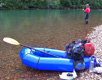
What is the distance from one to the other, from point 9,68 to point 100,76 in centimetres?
295

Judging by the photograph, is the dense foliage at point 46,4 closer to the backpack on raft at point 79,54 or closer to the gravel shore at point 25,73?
the gravel shore at point 25,73

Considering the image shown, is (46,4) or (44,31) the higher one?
(46,4)

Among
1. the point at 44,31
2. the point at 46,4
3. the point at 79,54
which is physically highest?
the point at 46,4

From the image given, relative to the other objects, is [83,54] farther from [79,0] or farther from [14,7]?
[79,0]

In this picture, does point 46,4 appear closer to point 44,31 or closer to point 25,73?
point 44,31

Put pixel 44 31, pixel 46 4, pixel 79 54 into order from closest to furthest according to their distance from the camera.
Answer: pixel 79 54 → pixel 44 31 → pixel 46 4

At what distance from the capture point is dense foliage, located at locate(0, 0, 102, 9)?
30.7 metres

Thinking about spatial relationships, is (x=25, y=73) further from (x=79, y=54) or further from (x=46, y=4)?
(x=46, y=4)

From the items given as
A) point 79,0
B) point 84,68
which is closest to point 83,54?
point 84,68

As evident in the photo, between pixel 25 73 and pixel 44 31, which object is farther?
pixel 44 31

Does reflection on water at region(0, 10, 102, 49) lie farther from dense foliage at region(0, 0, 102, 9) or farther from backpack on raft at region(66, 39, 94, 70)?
dense foliage at region(0, 0, 102, 9)

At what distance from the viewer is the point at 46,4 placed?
36.3 m

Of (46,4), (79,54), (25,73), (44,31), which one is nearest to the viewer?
(79,54)

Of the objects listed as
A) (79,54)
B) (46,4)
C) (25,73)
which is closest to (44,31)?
(25,73)
